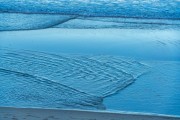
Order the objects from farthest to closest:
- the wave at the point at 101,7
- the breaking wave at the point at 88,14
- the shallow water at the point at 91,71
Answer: the wave at the point at 101,7 < the breaking wave at the point at 88,14 < the shallow water at the point at 91,71

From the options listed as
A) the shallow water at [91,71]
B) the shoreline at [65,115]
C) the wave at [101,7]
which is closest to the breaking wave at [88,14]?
the wave at [101,7]

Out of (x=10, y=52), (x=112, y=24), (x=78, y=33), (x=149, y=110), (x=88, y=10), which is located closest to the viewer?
(x=149, y=110)

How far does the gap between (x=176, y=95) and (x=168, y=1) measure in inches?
354

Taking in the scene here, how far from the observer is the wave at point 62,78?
460 cm

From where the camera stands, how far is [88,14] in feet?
38.0

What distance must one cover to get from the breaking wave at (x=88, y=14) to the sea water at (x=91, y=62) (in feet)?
0.09

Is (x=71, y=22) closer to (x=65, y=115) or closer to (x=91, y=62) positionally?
(x=91, y=62)

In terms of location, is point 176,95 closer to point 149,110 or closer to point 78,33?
point 149,110

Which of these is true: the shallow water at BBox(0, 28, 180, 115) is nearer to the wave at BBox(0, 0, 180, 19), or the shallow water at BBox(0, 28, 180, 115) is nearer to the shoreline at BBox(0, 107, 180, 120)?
the shoreline at BBox(0, 107, 180, 120)

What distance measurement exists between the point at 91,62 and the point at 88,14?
5.62 metres

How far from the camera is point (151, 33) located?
8.69 meters

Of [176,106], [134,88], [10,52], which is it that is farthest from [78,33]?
[176,106]

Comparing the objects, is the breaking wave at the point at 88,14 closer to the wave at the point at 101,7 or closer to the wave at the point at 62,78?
the wave at the point at 101,7

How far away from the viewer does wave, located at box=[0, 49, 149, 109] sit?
4598mm
